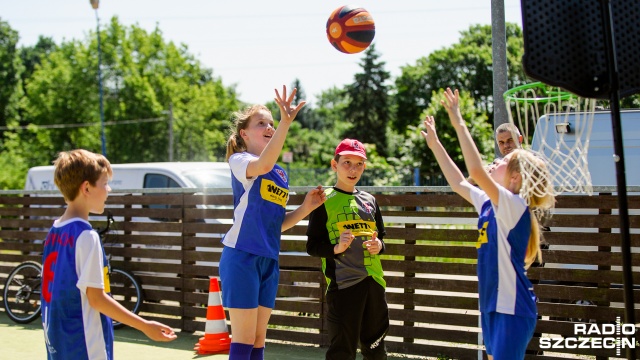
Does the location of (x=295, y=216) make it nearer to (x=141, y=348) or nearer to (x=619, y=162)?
(x=619, y=162)

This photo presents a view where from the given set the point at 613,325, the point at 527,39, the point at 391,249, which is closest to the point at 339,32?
the point at 391,249

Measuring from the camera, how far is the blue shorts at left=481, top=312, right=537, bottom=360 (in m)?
3.70

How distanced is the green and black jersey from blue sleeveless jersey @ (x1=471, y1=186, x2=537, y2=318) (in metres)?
1.49

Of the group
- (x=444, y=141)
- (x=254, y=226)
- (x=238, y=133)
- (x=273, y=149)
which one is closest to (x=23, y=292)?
(x=238, y=133)

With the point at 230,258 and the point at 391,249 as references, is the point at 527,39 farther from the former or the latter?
the point at 391,249

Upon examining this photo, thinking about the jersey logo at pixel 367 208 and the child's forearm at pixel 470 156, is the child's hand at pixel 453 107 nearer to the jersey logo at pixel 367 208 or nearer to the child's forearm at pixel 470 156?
the child's forearm at pixel 470 156

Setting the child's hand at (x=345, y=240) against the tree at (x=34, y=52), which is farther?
the tree at (x=34, y=52)

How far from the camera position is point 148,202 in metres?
8.86

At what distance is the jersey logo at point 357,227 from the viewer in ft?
17.5

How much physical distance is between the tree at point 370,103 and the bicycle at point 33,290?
49149 millimetres

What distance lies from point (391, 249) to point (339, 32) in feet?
7.88

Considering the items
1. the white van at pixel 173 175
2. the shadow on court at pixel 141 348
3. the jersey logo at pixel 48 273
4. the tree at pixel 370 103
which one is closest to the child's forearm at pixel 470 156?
the jersey logo at pixel 48 273

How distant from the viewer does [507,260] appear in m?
3.84

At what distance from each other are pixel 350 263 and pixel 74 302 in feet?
7.63
